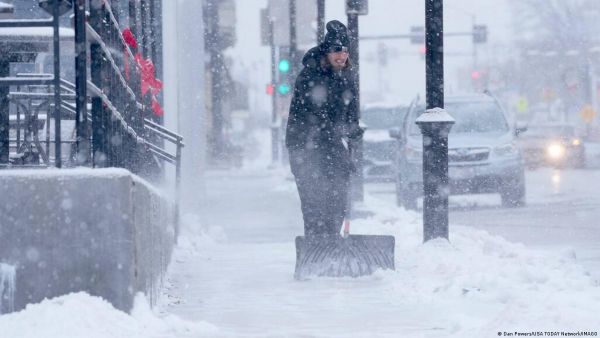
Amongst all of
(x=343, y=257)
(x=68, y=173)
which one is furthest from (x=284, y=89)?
(x=68, y=173)

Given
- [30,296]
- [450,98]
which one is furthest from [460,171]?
[30,296]

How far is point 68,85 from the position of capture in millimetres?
9766

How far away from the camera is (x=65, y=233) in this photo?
17.9 feet

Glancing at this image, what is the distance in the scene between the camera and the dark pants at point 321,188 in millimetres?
9000

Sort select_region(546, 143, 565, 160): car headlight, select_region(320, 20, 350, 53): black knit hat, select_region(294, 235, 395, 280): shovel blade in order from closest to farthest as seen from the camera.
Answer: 1. select_region(294, 235, 395, 280): shovel blade
2. select_region(320, 20, 350, 53): black knit hat
3. select_region(546, 143, 565, 160): car headlight

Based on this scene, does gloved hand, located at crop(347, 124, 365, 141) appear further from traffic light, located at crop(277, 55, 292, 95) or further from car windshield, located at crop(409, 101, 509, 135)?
traffic light, located at crop(277, 55, 292, 95)

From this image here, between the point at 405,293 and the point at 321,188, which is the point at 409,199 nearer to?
the point at 321,188

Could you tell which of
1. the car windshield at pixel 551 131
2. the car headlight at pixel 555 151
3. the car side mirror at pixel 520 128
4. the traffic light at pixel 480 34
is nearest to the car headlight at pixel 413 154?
the car side mirror at pixel 520 128

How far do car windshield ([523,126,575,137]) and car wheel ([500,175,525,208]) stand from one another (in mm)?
17276

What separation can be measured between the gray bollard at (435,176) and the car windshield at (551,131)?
25.6m

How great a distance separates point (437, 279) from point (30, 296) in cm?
299

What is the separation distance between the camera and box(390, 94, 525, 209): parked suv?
1719 cm

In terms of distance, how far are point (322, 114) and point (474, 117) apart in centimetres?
960

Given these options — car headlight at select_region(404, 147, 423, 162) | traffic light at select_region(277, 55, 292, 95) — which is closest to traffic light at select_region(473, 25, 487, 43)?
traffic light at select_region(277, 55, 292, 95)
